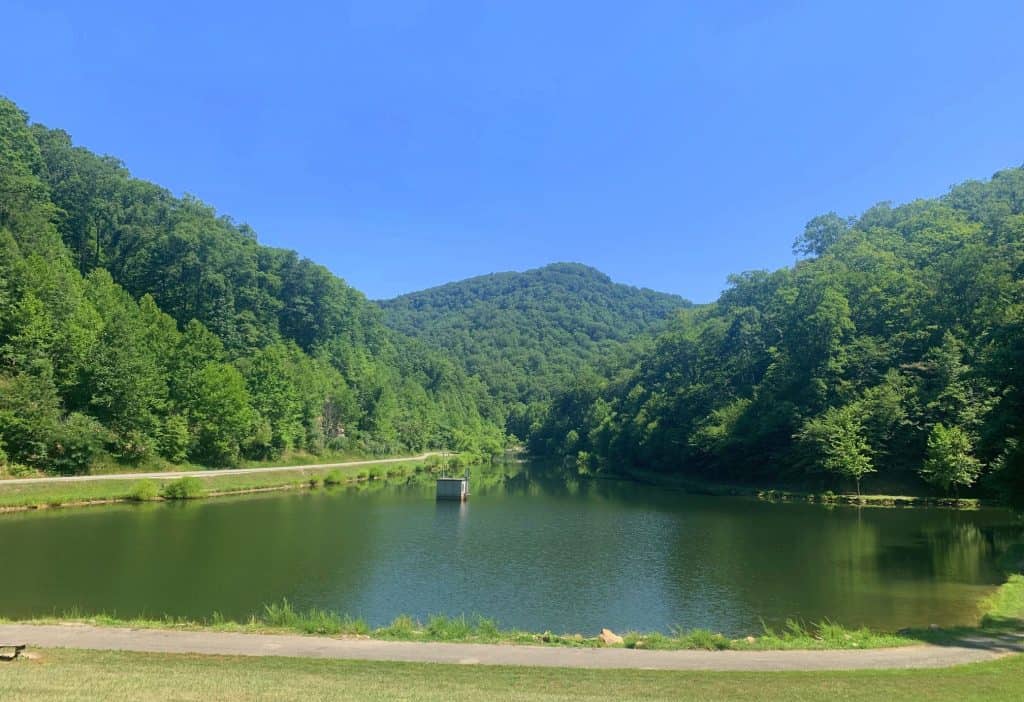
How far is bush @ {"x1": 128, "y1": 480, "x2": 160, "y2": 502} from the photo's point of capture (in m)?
50.2

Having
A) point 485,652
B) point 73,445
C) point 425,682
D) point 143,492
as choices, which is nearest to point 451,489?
point 143,492

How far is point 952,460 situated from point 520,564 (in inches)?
1594

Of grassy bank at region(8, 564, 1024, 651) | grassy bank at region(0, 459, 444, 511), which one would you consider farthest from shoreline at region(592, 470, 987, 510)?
grassy bank at region(0, 459, 444, 511)

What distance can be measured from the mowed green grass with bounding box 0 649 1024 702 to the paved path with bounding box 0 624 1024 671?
2.06ft

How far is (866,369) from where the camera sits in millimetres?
71625

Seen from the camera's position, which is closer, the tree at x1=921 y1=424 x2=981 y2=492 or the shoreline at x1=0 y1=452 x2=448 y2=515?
the shoreline at x1=0 y1=452 x2=448 y2=515

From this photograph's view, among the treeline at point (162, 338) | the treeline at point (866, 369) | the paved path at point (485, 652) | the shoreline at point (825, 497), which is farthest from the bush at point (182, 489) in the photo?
the treeline at point (866, 369)

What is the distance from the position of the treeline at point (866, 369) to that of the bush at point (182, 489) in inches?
2126

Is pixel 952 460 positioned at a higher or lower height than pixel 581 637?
higher

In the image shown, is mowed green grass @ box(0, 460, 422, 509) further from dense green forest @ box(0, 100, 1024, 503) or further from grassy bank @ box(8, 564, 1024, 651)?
grassy bank @ box(8, 564, 1024, 651)

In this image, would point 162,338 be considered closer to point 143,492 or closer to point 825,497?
point 143,492

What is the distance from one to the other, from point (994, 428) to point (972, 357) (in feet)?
132

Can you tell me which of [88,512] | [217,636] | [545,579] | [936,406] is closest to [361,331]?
[88,512]

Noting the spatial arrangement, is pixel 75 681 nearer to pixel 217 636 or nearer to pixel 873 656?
pixel 217 636
